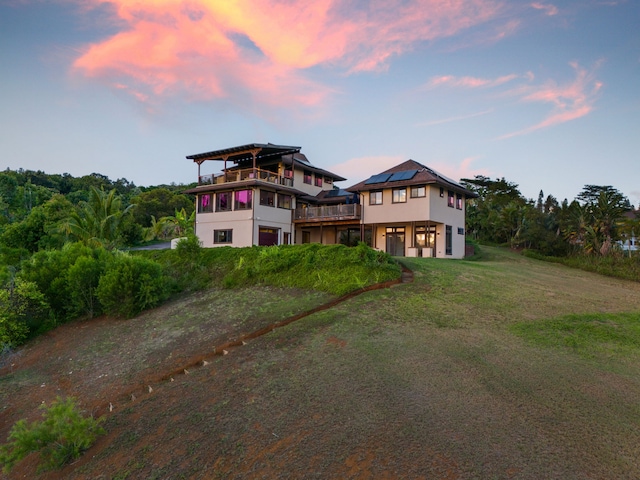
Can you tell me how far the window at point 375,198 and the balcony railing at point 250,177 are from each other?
6491 millimetres

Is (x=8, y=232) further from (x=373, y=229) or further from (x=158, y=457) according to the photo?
(x=158, y=457)

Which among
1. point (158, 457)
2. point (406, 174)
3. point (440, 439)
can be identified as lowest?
point (158, 457)

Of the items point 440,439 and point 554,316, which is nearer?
point 440,439

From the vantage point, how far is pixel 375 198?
97.2 feet

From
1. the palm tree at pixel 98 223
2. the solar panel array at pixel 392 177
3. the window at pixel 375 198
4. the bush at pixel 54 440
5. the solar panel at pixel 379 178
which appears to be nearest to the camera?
the bush at pixel 54 440

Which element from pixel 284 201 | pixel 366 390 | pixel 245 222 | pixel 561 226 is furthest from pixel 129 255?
pixel 561 226

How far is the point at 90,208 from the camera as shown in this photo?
2628 centimetres

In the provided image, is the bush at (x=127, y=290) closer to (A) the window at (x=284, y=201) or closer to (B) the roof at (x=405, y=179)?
(A) the window at (x=284, y=201)

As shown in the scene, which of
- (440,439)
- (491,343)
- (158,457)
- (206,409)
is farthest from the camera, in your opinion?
(491,343)

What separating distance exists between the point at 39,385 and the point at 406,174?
79.0 ft

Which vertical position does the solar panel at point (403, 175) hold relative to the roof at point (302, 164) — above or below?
below

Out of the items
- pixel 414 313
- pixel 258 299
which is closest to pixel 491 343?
pixel 414 313

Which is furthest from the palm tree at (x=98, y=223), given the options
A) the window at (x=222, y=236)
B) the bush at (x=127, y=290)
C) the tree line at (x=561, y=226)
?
the tree line at (x=561, y=226)

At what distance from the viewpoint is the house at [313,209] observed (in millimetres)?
28156
